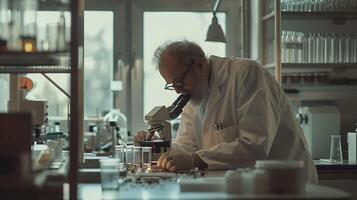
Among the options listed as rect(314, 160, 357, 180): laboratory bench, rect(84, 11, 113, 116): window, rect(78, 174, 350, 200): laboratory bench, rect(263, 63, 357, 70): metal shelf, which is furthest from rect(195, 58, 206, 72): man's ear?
rect(84, 11, 113, 116): window

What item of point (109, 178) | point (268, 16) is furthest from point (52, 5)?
point (268, 16)

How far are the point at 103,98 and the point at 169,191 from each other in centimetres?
305

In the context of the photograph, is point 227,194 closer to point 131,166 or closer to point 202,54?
point 131,166

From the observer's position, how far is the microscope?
2936 mm

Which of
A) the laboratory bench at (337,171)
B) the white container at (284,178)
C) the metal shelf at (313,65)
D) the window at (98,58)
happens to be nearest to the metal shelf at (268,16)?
the metal shelf at (313,65)

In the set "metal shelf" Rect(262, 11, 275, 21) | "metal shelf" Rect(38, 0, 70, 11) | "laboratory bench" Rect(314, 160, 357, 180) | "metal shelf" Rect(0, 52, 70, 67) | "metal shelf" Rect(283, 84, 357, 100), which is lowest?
"laboratory bench" Rect(314, 160, 357, 180)

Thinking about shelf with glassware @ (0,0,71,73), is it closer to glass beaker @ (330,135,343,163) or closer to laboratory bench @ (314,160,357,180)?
laboratory bench @ (314,160,357,180)

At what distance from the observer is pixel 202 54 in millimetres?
3000

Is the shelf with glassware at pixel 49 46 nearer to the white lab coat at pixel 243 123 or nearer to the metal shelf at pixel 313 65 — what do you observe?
the white lab coat at pixel 243 123

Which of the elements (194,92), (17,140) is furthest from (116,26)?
(17,140)

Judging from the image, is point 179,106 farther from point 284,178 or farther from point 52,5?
point 284,178

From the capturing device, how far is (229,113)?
114 inches

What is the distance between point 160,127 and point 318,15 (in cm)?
207

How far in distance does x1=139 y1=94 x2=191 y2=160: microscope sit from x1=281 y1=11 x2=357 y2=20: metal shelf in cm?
168
